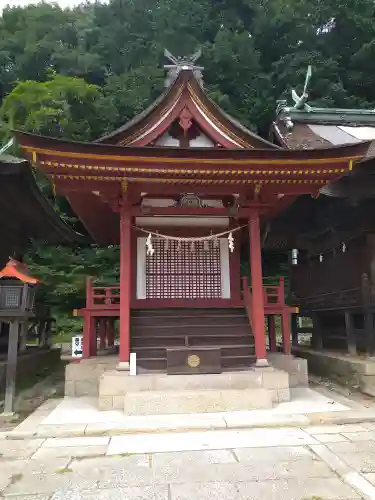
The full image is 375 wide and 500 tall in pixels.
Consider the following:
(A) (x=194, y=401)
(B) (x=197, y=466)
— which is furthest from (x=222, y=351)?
(B) (x=197, y=466)

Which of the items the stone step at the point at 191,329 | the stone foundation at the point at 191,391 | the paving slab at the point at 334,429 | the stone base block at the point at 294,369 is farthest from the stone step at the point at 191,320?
the paving slab at the point at 334,429

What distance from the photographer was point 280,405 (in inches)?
316

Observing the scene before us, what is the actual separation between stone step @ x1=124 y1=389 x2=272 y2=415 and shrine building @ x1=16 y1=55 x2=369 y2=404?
29.7 inches

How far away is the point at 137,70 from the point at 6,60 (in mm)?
14708

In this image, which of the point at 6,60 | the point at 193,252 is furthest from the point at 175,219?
the point at 6,60

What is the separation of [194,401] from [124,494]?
3451mm

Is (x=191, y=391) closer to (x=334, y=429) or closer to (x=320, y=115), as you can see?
(x=334, y=429)

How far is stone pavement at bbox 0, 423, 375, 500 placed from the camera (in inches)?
174

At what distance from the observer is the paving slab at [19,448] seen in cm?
566

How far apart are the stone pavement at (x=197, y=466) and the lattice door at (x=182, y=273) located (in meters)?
4.93

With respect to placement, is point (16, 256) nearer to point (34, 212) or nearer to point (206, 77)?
point (34, 212)

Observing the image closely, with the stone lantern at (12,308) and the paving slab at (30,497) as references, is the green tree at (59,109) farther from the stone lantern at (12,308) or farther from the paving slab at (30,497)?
the paving slab at (30,497)

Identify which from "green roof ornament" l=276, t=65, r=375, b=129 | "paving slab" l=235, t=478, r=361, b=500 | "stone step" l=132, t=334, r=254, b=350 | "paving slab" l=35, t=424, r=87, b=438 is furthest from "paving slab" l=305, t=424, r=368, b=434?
"green roof ornament" l=276, t=65, r=375, b=129

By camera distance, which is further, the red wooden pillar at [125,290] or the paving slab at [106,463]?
the red wooden pillar at [125,290]
